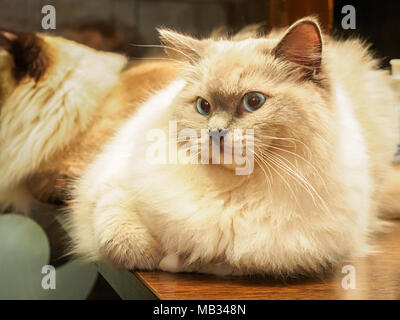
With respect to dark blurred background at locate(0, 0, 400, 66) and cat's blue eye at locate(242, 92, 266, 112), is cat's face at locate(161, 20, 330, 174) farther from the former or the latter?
dark blurred background at locate(0, 0, 400, 66)

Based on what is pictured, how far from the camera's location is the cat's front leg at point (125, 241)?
2.66 feet

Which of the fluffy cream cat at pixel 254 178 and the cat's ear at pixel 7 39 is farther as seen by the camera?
the cat's ear at pixel 7 39

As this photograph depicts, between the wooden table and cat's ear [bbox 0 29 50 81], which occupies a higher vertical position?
cat's ear [bbox 0 29 50 81]

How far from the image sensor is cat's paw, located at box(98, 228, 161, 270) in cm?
81

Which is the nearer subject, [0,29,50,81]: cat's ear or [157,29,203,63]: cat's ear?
[157,29,203,63]: cat's ear

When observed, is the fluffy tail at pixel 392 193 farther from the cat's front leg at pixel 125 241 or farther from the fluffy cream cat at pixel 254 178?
the cat's front leg at pixel 125 241

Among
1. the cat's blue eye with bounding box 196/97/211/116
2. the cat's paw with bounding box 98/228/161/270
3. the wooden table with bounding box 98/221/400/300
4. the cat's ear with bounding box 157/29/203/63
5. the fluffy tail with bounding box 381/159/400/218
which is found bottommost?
the wooden table with bounding box 98/221/400/300

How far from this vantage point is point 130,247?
810 millimetres

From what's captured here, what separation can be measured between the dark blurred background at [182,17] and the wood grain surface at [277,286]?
0.48 metres

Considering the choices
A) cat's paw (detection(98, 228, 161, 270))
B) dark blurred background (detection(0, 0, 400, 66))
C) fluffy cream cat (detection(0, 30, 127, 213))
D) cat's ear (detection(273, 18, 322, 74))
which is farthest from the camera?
fluffy cream cat (detection(0, 30, 127, 213))

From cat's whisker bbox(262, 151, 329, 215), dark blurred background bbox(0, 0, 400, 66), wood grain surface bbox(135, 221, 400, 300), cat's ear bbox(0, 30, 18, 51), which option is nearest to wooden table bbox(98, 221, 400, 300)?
wood grain surface bbox(135, 221, 400, 300)

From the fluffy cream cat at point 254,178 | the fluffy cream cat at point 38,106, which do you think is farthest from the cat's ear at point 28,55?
the fluffy cream cat at point 254,178

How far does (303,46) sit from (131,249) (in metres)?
0.42
